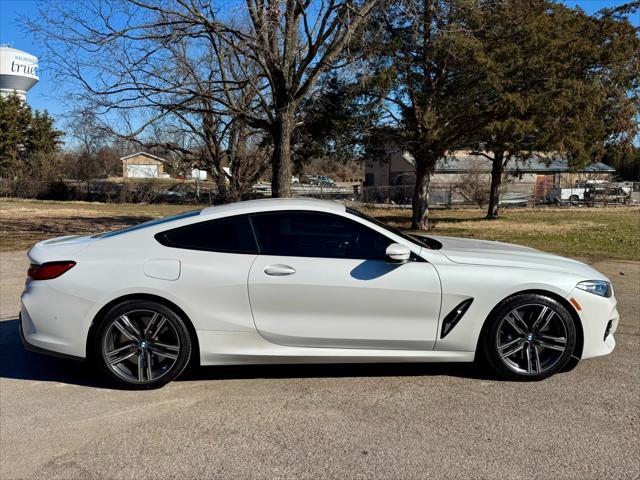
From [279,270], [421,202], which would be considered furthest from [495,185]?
[279,270]

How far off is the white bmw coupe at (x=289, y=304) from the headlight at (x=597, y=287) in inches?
0.6

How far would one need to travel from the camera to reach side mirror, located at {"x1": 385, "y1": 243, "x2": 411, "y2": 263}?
421 centimetres

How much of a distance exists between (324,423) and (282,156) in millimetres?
10025

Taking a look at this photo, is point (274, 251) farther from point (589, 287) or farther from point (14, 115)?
point (14, 115)

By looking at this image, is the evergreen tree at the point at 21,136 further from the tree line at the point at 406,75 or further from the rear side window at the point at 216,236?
the rear side window at the point at 216,236

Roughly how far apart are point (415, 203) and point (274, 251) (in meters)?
17.1

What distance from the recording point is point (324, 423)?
3723 millimetres

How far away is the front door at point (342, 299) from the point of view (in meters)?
4.21

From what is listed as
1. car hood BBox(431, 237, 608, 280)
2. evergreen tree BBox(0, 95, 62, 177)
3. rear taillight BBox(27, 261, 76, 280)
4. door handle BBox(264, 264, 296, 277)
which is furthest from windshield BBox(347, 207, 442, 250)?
evergreen tree BBox(0, 95, 62, 177)

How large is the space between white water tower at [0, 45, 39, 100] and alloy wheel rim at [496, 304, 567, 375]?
71604 millimetres

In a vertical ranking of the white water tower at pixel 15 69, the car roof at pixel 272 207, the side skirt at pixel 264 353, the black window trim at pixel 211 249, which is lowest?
the side skirt at pixel 264 353

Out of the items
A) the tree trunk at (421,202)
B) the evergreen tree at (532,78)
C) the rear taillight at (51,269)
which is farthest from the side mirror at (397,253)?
the tree trunk at (421,202)

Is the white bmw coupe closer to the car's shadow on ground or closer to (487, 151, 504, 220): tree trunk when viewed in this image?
the car's shadow on ground

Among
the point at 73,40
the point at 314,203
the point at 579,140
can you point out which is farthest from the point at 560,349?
the point at 579,140
